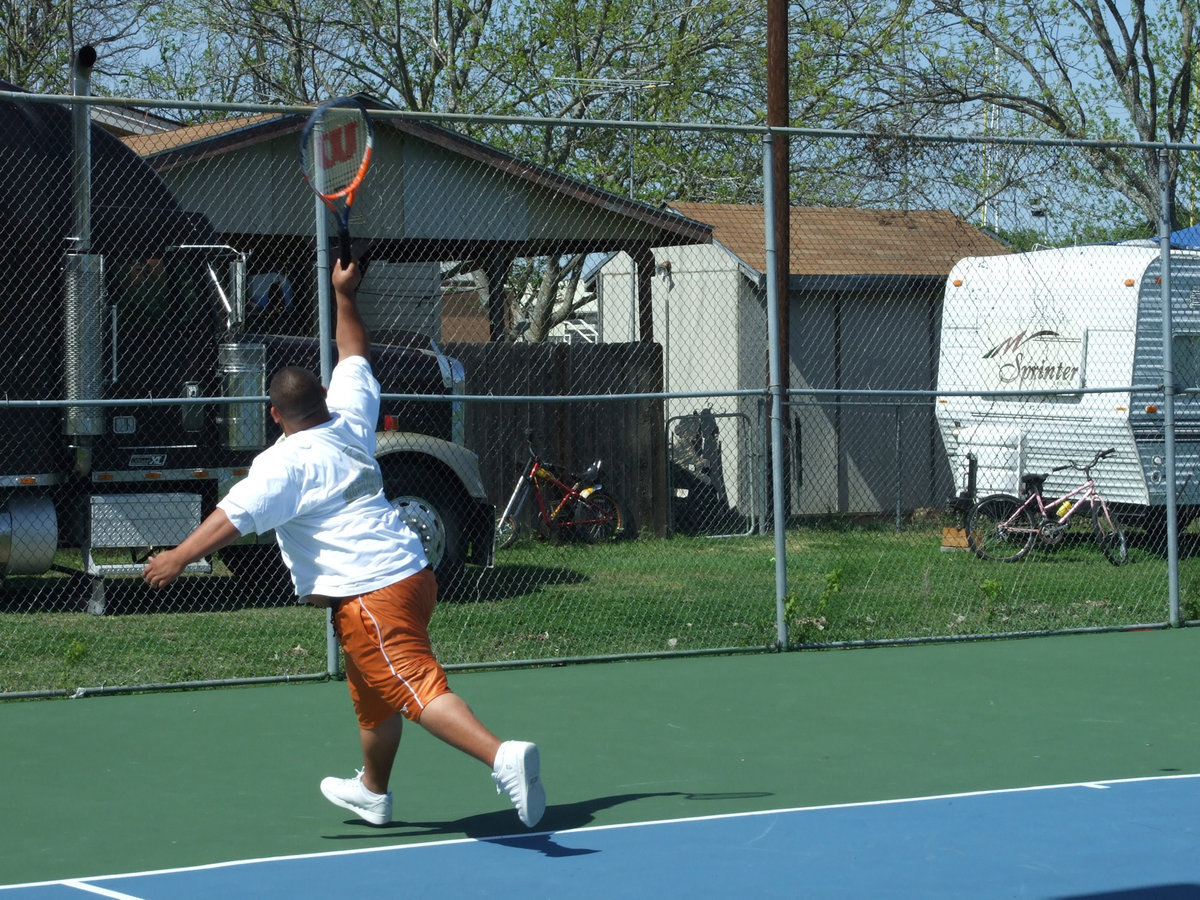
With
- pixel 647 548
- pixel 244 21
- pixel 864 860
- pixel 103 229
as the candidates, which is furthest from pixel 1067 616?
pixel 244 21

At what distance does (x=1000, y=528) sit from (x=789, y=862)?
10.1 metres

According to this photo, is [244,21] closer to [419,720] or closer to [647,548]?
[647,548]

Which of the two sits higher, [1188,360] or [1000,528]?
[1188,360]

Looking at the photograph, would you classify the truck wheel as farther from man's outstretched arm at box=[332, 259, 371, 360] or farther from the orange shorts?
the orange shorts

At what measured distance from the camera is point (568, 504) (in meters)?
15.2

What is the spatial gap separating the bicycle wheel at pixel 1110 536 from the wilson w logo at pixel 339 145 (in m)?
9.58

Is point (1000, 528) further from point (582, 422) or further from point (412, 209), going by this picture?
point (412, 209)

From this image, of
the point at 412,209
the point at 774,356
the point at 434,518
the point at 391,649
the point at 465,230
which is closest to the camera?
the point at 391,649

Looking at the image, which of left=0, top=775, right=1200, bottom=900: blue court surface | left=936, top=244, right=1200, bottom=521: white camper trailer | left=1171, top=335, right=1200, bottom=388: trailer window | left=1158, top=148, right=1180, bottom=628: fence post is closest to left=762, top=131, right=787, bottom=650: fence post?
left=1158, top=148, right=1180, bottom=628: fence post

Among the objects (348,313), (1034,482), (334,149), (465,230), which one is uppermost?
(465,230)

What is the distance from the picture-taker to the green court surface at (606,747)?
18.9ft

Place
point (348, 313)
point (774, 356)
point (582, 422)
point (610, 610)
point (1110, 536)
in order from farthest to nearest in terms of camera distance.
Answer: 1. point (582, 422)
2. point (1110, 536)
3. point (610, 610)
4. point (774, 356)
5. point (348, 313)

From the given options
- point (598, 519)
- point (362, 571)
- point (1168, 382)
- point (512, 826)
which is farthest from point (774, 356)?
point (598, 519)

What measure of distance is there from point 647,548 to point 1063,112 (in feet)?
40.2
